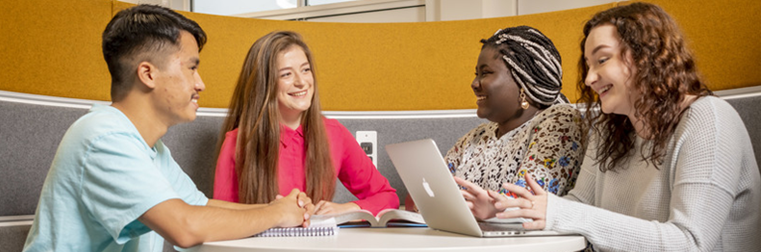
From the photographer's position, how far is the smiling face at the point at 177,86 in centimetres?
133

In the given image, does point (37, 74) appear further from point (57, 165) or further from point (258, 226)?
point (258, 226)

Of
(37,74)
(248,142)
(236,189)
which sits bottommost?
(236,189)

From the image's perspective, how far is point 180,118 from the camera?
136 cm

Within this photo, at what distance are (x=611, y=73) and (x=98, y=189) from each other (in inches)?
41.0

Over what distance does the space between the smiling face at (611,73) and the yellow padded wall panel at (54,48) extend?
152cm

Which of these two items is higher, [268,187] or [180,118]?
[180,118]

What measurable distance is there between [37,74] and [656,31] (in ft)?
5.56

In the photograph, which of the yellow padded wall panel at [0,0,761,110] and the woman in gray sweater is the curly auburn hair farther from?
the yellow padded wall panel at [0,0,761,110]

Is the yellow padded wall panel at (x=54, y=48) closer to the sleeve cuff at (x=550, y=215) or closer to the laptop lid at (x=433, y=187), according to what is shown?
the laptop lid at (x=433, y=187)

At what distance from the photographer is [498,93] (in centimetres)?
178

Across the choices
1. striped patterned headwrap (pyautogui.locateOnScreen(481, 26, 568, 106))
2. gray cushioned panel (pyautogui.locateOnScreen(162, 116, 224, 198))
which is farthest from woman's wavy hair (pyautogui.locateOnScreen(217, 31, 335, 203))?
striped patterned headwrap (pyautogui.locateOnScreen(481, 26, 568, 106))

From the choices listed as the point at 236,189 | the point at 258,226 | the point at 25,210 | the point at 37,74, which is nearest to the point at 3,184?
the point at 25,210

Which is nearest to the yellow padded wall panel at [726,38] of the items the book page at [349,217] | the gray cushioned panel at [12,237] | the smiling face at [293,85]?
the book page at [349,217]

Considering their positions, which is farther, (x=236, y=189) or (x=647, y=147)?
(x=236, y=189)
